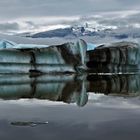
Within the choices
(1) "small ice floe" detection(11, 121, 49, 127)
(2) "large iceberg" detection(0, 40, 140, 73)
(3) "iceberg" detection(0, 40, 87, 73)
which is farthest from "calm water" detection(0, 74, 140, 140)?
(2) "large iceberg" detection(0, 40, 140, 73)

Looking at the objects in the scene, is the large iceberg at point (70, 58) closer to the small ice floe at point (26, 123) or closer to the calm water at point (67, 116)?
the calm water at point (67, 116)

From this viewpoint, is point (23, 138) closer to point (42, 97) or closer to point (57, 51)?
point (42, 97)

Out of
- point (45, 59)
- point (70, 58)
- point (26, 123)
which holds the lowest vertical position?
point (70, 58)

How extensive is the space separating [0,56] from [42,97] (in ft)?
39.0

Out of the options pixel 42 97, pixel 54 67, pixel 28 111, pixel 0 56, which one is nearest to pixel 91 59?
pixel 54 67

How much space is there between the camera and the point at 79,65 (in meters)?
29.6

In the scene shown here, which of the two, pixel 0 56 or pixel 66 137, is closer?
pixel 66 137

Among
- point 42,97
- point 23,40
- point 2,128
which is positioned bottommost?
point 23,40

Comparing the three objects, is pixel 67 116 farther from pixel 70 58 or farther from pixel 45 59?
pixel 70 58

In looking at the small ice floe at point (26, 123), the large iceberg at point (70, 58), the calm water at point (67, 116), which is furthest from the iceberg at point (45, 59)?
the small ice floe at point (26, 123)

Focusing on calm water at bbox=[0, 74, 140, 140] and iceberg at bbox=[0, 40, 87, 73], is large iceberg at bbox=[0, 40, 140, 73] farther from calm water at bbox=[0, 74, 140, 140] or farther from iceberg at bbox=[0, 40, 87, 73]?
calm water at bbox=[0, 74, 140, 140]

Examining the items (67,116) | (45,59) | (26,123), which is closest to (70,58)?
(45,59)

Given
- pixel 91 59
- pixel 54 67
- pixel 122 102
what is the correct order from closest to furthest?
pixel 122 102 → pixel 54 67 → pixel 91 59

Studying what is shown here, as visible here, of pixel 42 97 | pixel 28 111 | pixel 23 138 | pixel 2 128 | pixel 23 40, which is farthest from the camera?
pixel 23 40
